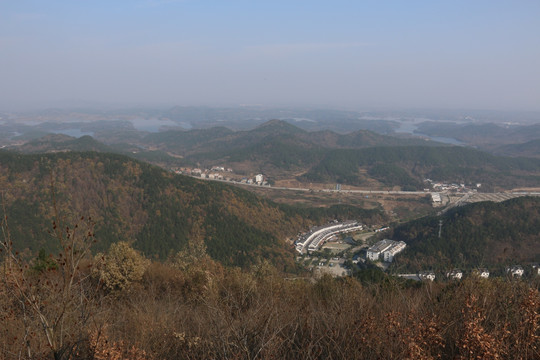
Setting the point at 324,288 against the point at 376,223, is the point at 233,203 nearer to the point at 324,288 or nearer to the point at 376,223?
the point at 376,223

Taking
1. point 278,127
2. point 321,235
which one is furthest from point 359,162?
point 321,235

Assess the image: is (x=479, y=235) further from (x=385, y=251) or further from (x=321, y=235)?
(x=321, y=235)

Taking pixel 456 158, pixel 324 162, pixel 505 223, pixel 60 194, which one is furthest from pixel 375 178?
pixel 60 194

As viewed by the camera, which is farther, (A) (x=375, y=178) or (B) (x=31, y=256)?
(A) (x=375, y=178)

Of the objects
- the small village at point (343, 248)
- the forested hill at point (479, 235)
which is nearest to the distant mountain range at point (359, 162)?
the small village at point (343, 248)

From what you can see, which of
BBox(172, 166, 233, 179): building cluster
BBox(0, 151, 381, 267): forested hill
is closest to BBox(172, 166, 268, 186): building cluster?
BBox(172, 166, 233, 179): building cluster

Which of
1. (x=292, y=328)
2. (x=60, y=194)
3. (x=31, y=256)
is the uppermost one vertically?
(x=292, y=328)

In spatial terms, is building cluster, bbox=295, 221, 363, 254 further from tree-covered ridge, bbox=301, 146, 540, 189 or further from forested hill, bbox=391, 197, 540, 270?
tree-covered ridge, bbox=301, 146, 540, 189
